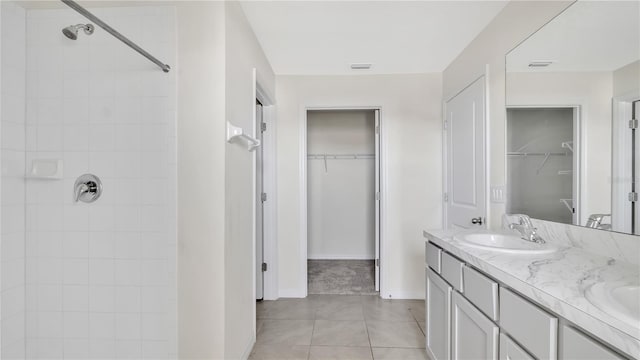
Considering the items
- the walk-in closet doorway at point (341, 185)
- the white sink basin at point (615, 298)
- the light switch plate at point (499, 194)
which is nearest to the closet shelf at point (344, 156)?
the walk-in closet doorway at point (341, 185)

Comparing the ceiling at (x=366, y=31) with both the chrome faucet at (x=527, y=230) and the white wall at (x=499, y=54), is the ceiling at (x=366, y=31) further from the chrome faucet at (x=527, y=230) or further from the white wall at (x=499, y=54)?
the chrome faucet at (x=527, y=230)

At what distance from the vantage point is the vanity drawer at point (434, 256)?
→ 1.63 meters

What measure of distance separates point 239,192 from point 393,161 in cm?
170

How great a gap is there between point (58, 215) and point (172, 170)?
755 millimetres

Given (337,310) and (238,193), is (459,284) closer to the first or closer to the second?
(238,193)

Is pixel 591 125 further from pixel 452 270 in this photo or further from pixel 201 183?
pixel 201 183

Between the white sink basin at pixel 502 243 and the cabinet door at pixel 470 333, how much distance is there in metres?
0.27

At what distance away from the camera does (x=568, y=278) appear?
0.96 metres

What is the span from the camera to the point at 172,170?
1625 mm

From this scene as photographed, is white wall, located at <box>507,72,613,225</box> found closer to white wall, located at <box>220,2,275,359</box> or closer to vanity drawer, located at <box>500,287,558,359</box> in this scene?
vanity drawer, located at <box>500,287,558,359</box>

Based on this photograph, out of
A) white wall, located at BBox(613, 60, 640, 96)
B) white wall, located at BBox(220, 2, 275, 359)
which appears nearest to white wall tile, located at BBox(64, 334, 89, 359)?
white wall, located at BBox(220, 2, 275, 359)

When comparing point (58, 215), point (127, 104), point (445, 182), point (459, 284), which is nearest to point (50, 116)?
point (127, 104)

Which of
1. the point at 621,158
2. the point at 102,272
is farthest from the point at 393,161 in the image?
the point at 102,272

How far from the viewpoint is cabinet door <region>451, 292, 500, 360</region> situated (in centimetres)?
112
